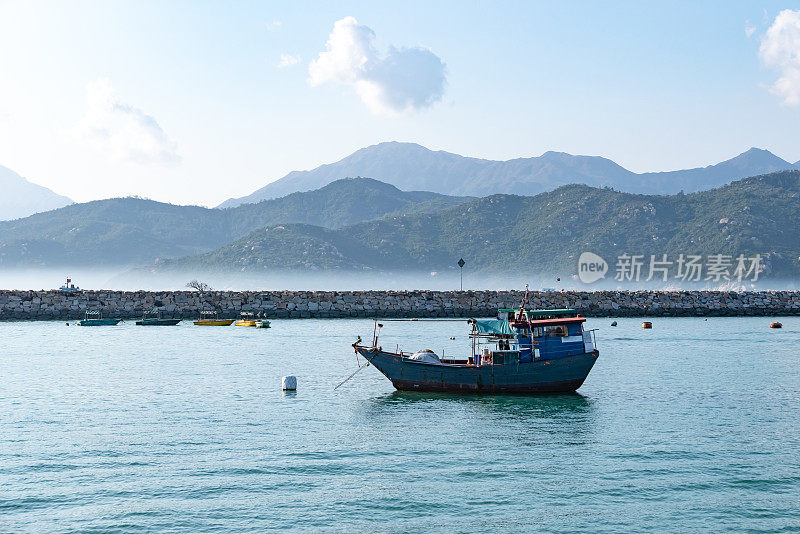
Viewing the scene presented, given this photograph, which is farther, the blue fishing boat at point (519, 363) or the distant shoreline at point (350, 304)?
the distant shoreline at point (350, 304)

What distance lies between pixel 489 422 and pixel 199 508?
15371 millimetres

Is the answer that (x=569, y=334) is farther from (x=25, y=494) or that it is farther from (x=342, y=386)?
(x=25, y=494)

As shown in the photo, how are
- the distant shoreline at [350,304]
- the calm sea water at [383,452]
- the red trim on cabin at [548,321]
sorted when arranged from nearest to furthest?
the calm sea water at [383,452] < the red trim on cabin at [548,321] < the distant shoreline at [350,304]

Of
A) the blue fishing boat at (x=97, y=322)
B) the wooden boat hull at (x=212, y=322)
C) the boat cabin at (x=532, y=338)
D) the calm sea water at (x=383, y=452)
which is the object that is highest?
the blue fishing boat at (x=97, y=322)

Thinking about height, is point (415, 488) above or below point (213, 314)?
below

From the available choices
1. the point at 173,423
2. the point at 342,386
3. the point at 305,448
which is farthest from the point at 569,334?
the point at 173,423

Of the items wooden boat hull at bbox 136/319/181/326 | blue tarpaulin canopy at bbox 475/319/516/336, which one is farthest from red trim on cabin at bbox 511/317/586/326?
wooden boat hull at bbox 136/319/181/326

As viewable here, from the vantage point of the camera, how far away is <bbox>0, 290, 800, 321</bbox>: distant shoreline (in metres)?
107

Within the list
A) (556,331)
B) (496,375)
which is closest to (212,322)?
(496,375)

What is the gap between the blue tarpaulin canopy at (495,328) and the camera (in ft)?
130

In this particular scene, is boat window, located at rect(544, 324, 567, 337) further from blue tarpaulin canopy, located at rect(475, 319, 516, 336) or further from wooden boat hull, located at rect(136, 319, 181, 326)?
wooden boat hull, located at rect(136, 319, 181, 326)

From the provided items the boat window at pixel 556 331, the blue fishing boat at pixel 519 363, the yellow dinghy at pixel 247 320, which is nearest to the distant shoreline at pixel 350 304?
the yellow dinghy at pixel 247 320

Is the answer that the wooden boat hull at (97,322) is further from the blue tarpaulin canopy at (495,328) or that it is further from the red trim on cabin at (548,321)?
the red trim on cabin at (548,321)

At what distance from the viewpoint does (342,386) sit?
44.9 meters
